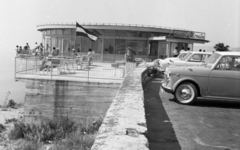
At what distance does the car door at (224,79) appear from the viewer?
23.5 feet

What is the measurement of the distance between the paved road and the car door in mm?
485

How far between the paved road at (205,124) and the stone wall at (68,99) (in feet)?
13.3

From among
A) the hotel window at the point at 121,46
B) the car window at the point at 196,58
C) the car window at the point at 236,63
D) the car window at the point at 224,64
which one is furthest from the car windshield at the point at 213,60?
the hotel window at the point at 121,46

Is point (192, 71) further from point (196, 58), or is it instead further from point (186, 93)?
point (196, 58)

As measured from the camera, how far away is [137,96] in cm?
582

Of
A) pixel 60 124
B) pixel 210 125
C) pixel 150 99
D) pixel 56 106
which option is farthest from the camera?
pixel 56 106

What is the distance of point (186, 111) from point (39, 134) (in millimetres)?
6421

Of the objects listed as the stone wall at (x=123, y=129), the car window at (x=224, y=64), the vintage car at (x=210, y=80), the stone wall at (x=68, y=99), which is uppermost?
the car window at (x=224, y=64)

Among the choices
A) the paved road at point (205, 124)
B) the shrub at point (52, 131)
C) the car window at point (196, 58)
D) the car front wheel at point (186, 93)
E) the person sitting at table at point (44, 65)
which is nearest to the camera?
the paved road at point (205, 124)

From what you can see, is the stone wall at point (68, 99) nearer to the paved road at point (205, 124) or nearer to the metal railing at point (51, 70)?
the metal railing at point (51, 70)

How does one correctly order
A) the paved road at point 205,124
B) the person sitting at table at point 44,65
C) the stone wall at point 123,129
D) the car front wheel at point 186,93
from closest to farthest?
the stone wall at point 123,129 → the paved road at point 205,124 → the car front wheel at point 186,93 → the person sitting at table at point 44,65

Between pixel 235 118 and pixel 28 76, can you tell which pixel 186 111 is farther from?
pixel 28 76

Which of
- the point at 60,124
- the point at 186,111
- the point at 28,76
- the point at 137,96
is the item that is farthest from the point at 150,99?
the point at 28,76

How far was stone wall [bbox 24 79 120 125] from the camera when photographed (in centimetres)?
1169
